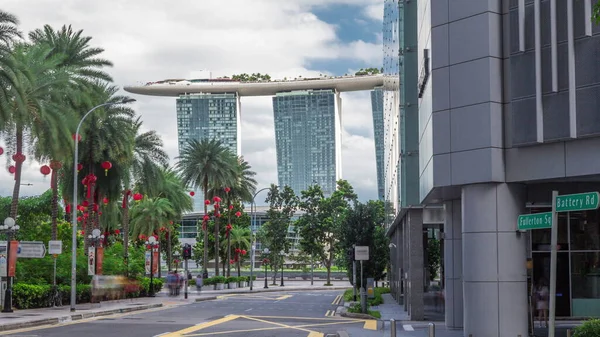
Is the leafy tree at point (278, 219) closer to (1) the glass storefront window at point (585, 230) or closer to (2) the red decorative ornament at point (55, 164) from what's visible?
(2) the red decorative ornament at point (55, 164)

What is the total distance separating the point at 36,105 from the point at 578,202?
33084 mm

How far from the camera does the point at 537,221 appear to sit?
620 inches

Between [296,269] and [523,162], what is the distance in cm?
12357

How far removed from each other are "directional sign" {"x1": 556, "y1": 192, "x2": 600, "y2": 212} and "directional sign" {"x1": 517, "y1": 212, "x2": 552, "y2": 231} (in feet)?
1.85

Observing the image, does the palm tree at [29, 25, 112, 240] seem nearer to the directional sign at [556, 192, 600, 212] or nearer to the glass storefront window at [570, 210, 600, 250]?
the glass storefront window at [570, 210, 600, 250]

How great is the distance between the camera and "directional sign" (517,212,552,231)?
1524 cm

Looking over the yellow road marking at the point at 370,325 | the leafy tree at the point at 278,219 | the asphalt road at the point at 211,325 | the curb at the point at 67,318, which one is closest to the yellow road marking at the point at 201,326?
the asphalt road at the point at 211,325

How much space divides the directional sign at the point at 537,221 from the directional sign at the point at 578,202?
1.85 ft

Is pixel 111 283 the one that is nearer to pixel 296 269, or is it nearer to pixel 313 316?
pixel 313 316

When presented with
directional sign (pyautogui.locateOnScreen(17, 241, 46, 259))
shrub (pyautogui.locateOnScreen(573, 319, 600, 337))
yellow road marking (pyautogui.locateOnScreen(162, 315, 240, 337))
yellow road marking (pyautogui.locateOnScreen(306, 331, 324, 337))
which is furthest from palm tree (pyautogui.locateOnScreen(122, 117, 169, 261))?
shrub (pyautogui.locateOnScreen(573, 319, 600, 337))

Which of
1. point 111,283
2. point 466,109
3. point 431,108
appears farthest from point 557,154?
point 111,283

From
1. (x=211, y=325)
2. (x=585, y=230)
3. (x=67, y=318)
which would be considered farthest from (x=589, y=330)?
(x=67, y=318)

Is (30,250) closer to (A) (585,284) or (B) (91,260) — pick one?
(B) (91,260)

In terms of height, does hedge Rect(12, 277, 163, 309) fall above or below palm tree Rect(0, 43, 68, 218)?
below
